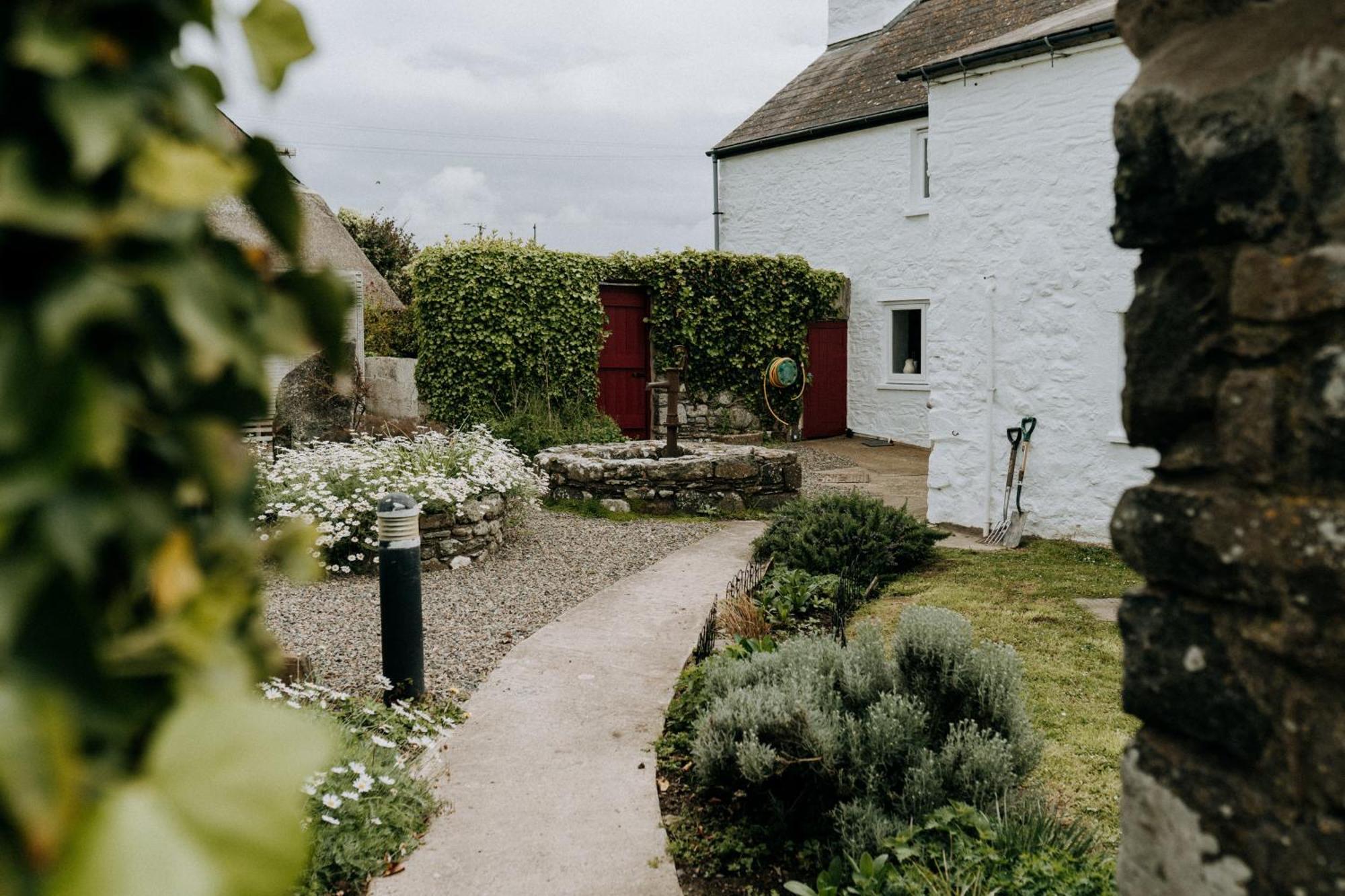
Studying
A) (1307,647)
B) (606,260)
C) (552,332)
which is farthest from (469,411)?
(1307,647)

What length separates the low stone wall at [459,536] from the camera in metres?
7.25

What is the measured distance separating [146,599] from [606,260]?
13.3 m

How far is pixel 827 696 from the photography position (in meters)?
3.60

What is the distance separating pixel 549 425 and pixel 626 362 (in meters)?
2.31

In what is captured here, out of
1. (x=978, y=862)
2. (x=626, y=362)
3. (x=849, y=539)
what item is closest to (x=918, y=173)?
(x=626, y=362)

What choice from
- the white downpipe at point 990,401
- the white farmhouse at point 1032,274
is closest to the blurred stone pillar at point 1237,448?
the white farmhouse at point 1032,274

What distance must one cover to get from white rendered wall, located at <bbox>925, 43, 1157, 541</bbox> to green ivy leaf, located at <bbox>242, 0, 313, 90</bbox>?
7.50 m

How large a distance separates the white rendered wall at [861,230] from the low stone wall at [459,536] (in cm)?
884

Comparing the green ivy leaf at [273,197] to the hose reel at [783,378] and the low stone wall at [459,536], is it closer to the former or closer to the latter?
the low stone wall at [459,536]

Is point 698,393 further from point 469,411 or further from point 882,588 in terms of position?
point 882,588

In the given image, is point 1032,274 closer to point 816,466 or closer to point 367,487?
point 816,466

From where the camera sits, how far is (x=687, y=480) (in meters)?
9.86

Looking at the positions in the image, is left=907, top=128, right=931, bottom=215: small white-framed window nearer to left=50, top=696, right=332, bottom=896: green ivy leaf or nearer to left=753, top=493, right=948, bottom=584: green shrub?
left=753, top=493, right=948, bottom=584: green shrub

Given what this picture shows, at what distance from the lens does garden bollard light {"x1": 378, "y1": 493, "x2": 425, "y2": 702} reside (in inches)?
170
